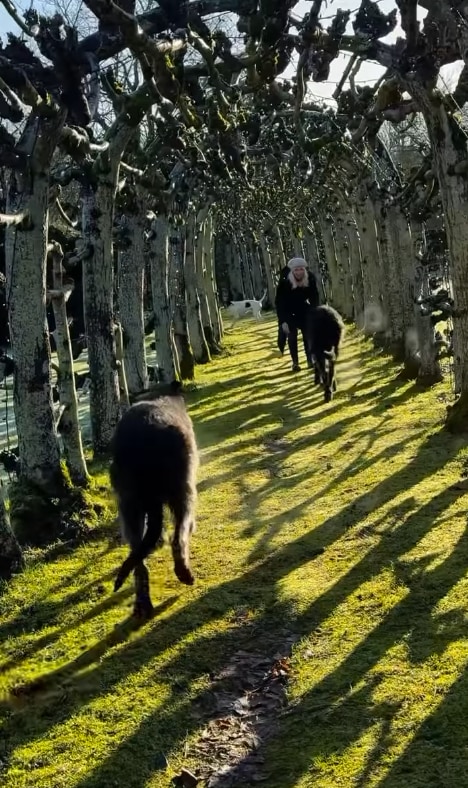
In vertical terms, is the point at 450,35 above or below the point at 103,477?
above

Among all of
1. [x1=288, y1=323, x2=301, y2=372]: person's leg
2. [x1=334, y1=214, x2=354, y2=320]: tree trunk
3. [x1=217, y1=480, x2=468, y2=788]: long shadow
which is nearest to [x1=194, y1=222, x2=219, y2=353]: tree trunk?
[x1=334, y1=214, x2=354, y2=320]: tree trunk

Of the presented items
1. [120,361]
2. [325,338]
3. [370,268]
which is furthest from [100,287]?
[370,268]

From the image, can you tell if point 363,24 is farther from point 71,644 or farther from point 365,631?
point 71,644

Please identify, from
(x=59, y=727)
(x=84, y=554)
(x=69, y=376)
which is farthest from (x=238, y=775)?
(x=69, y=376)

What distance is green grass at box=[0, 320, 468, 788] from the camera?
3730 mm

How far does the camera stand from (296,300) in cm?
1414

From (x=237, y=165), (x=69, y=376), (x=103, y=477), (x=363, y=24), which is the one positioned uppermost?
(x=363, y=24)

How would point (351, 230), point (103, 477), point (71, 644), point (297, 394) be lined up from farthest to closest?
1. point (351, 230)
2. point (297, 394)
3. point (103, 477)
4. point (71, 644)

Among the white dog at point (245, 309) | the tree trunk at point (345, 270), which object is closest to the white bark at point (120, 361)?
the tree trunk at point (345, 270)

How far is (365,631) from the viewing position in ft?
15.8

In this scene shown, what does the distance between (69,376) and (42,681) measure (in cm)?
386

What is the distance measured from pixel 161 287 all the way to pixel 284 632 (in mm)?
10181

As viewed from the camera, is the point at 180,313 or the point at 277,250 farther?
the point at 277,250

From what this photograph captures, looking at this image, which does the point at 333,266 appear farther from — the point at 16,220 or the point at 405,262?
the point at 16,220
